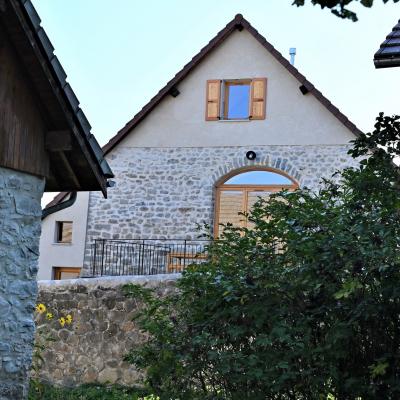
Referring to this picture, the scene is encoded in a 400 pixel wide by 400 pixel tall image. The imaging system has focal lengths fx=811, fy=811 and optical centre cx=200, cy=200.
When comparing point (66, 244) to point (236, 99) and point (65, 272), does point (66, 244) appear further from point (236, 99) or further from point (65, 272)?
point (236, 99)

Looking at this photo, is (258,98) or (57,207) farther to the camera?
(258,98)

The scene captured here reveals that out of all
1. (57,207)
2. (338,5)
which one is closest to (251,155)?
(57,207)

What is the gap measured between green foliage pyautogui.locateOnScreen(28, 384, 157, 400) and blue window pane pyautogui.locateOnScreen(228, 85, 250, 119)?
8464 millimetres

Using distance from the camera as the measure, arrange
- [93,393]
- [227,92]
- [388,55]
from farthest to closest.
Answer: [227,92] → [93,393] → [388,55]

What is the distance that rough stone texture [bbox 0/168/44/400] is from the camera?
6434mm

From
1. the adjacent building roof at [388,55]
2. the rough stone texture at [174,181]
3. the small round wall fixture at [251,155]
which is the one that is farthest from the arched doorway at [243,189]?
the adjacent building roof at [388,55]

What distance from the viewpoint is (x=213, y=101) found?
1825 centimetres

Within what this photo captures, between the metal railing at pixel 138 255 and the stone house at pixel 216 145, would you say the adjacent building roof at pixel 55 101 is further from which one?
the stone house at pixel 216 145

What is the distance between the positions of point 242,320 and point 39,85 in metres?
2.62

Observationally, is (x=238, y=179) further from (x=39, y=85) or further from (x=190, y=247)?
(x=39, y=85)

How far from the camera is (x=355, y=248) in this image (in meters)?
5.01

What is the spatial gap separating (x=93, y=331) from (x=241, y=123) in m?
7.53

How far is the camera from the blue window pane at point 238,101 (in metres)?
18.3

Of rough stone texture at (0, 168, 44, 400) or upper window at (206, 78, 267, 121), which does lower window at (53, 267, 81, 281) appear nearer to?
upper window at (206, 78, 267, 121)
